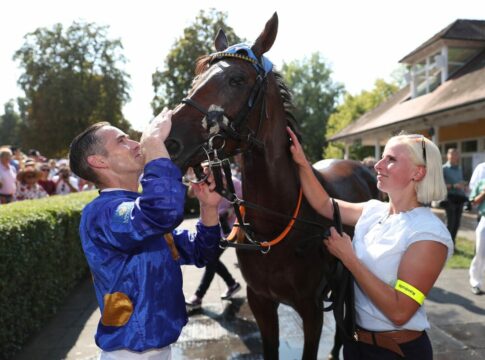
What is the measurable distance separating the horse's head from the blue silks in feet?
1.21

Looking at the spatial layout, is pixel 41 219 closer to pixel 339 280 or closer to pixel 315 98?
pixel 339 280

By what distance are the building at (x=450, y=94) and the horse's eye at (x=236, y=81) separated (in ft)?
34.0

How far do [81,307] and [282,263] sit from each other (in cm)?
386

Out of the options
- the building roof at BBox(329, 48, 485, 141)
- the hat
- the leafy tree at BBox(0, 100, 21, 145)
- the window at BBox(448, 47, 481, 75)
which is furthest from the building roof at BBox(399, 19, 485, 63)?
the leafy tree at BBox(0, 100, 21, 145)

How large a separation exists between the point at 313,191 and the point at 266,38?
38.4 inches

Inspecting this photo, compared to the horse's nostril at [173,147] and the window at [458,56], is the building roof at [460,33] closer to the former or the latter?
the window at [458,56]

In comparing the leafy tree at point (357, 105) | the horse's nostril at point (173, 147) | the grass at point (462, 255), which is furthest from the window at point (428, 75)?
the leafy tree at point (357, 105)

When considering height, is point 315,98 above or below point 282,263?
above

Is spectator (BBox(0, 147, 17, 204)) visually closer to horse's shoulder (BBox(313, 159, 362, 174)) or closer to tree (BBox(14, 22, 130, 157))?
horse's shoulder (BBox(313, 159, 362, 174))

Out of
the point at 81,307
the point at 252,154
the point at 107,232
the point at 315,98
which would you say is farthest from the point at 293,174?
the point at 315,98

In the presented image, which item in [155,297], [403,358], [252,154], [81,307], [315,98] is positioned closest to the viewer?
[155,297]

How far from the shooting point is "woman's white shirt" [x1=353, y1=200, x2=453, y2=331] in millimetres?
1743

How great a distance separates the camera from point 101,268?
1.61 meters

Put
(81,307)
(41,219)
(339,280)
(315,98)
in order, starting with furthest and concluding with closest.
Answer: (315,98) < (81,307) < (41,219) < (339,280)
